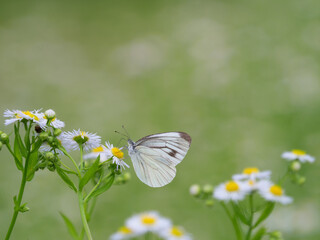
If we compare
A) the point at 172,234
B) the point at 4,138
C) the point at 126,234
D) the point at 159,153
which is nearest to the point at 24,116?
the point at 4,138

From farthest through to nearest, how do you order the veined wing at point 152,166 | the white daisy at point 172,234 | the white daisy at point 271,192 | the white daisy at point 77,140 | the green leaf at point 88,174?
the veined wing at point 152,166
the white daisy at point 77,140
the white daisy at point 271,192
the green leaf at point 88,174
the white daisy at point 172,234

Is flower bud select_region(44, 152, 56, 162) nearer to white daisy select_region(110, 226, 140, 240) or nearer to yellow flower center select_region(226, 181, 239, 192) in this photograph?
white daisy select_region(110, 226, 140, 240)

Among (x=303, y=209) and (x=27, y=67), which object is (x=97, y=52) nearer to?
(x=27, y=67)

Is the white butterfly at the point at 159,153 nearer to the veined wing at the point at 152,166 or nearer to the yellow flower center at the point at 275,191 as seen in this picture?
the veined wing at the point at 152,166

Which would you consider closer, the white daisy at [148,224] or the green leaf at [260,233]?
the white daisy at [148,224]

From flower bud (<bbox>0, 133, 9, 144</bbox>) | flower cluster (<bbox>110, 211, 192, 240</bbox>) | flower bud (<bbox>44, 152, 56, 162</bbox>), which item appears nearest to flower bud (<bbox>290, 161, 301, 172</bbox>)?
flower cluster (<bbox>110, 211, 192, 240</bbox>)

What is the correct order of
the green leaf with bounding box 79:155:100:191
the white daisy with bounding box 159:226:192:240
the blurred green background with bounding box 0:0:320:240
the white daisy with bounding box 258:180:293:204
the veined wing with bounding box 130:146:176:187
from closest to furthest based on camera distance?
the white daisy with bounding box 159:226:192:240 → the green leaf with bounding box 79:155:100:191 → the white daisy with bounding box 258:180:293:204 → the veined wing with bounding box 130:146:176:187 → the blurred green background with bounding box 0:0:320:240

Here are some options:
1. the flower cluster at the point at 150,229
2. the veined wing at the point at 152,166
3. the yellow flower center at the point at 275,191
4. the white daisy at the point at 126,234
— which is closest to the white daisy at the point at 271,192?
the yellow flower center at the point at 275,191
